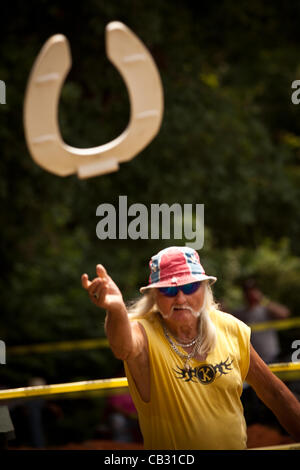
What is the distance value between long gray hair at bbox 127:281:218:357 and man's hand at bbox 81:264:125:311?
1.26ft

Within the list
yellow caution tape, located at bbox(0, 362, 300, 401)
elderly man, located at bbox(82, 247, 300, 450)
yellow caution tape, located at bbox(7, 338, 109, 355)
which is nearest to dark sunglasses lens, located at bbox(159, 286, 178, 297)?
elderly man, located at bbox(82, 247, 300, 450)

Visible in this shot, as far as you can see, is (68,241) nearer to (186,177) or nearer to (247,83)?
(186,177)

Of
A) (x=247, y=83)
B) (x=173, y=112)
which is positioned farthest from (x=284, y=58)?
(x=173, y=112)

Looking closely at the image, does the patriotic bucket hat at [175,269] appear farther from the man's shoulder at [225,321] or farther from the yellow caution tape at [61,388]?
the yellow caution tape at [61,388]

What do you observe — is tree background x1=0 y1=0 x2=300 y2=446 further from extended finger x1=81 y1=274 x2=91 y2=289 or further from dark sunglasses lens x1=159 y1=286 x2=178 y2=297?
extended finger x1=81 y1=274 x2=91 y2=289

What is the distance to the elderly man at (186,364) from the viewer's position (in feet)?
8.74

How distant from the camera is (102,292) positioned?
8.01 ft

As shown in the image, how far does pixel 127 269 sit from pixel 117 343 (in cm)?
741

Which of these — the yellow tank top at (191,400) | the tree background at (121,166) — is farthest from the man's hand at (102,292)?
the tree background at (121,166)

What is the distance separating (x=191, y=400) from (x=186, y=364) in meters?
0.13

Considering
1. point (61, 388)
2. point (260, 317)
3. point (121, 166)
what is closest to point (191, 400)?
point (61, 388)

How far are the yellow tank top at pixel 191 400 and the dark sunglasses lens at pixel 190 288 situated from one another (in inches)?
6.2

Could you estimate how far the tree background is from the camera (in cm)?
813

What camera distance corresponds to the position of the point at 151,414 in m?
2.69
